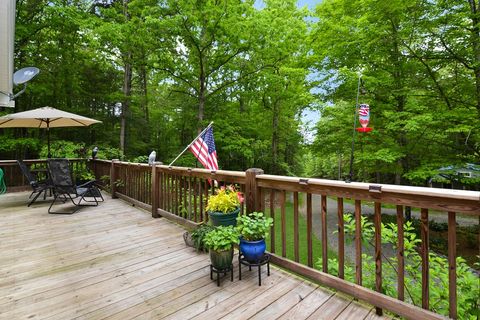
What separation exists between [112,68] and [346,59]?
9875 millimetres

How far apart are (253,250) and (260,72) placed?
923 cm

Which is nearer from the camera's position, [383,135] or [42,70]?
[383,135]

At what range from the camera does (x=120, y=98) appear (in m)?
10.1

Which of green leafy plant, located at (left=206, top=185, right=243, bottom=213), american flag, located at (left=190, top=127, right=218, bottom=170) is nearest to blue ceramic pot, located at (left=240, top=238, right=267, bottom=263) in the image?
green leafy plant, located at (left=206, top=185, right=243, bottom=213)

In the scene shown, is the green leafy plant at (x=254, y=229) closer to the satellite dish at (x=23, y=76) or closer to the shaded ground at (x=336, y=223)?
the shaded ground at (x=336, y=223)

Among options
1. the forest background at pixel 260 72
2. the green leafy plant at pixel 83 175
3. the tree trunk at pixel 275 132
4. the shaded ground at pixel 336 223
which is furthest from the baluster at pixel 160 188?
the tree trunk at pixel 275 132

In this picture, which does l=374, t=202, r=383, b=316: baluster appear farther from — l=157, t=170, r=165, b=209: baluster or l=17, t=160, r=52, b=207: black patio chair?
l=17, t=160, r=52, b=207: black patio chair

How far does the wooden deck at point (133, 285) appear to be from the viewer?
1.90 meters

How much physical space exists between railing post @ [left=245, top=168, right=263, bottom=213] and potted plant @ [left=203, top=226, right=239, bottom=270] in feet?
1.52

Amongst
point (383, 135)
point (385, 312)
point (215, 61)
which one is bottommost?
point (385, 312)

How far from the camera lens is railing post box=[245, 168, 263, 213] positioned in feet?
8.98

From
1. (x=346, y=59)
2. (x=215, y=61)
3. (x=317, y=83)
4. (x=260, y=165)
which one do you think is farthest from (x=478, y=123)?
(x=260, y=165)

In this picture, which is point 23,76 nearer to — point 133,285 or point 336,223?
point 133,285

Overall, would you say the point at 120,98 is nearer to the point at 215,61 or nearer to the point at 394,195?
the point at 215,61
